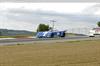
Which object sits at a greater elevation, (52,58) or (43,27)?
(43,27)

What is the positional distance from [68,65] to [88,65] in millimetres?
998

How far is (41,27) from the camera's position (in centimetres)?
12188

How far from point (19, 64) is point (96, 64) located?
4045 mm

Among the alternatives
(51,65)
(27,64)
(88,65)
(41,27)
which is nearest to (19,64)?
(27,64)

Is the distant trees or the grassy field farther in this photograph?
the distant trees

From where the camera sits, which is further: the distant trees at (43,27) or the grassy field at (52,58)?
the distant trees at (43,27)

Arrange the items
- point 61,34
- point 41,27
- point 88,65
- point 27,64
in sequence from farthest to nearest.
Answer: point 41,27 → point 61,34 → point 27,64 → point 88,65

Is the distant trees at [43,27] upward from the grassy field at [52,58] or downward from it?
upward

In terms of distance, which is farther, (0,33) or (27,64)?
(0,33)

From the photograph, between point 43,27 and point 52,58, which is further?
point 43,27

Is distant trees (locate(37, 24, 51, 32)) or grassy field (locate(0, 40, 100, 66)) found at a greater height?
distant trees (locate(37, 24, 51, 32))

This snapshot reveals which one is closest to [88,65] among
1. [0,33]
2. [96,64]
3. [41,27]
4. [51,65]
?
[96,64]

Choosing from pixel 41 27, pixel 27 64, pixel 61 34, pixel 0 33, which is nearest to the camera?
pixel 27 64

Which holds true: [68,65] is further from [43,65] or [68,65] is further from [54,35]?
[54,35]
